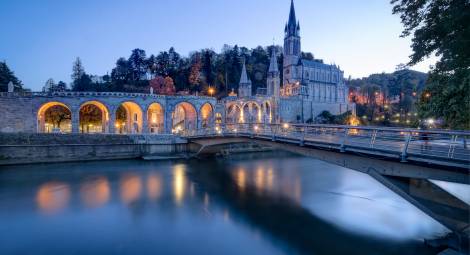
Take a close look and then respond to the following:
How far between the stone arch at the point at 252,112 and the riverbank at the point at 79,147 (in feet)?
97.0

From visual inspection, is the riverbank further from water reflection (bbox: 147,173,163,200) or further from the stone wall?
water reflection (bbox: 147,173,163,200)

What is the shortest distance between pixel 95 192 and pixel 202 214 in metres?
8.42

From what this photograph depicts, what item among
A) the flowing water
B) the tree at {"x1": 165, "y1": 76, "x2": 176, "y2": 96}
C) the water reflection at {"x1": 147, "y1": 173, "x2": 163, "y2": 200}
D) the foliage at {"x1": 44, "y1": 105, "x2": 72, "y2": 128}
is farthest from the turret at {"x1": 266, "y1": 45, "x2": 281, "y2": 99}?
the water reflection at {"x1": 147, "y1": 173, "x2": 163, "y2": 200}

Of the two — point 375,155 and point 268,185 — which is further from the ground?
point 375,155

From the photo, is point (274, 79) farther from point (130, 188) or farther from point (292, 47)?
point (130, 188)

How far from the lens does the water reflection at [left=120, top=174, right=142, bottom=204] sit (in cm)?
1752

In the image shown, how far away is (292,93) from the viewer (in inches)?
2936

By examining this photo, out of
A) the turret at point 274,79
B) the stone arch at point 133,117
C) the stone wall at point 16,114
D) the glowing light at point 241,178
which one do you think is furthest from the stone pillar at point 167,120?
the turret at point 274,79

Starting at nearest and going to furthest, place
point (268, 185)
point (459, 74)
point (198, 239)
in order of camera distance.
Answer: point (459, 74)
point (198, 239)
point (268, 185)

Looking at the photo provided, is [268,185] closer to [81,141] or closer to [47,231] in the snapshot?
[47,231]

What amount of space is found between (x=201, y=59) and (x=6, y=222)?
2808 inches

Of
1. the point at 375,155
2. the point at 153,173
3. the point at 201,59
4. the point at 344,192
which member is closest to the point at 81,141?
the point at 153,173

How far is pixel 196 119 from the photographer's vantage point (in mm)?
45500

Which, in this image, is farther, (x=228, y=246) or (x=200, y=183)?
(x=200, y=183)
